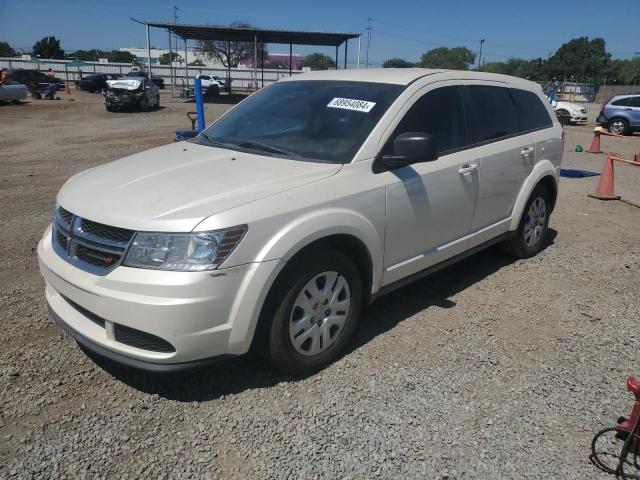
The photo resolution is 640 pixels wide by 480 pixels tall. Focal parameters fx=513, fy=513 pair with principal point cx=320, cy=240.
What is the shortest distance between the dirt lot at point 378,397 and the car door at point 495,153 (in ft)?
2.07

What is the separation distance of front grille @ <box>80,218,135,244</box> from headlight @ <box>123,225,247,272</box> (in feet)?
0.29

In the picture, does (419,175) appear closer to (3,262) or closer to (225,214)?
(225,214)

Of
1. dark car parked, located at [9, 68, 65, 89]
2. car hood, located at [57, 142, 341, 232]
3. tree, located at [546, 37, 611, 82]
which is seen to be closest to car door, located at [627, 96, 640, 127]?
car hood, located at [57, 142, 341, 232]

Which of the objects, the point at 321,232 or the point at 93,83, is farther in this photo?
the point at 93,83

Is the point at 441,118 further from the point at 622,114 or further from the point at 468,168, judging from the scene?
the point at 622,114

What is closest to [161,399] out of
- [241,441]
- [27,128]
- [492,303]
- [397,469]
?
[241,441]

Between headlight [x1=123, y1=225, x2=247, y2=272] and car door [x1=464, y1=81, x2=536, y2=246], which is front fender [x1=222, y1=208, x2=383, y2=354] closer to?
headlight [x1=123, y1=225, x2=247, y2=272]

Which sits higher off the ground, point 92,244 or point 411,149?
point 411,149

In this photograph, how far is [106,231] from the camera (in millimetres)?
2693

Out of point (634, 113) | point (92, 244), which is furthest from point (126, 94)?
point (92, 244)

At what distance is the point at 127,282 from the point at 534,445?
2.22 metres

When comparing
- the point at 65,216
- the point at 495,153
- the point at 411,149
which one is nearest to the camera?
the point at 65,216

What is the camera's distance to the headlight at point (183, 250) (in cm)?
253

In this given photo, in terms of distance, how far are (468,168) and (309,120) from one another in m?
1.31
